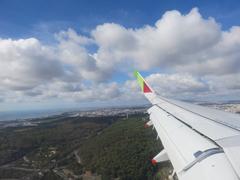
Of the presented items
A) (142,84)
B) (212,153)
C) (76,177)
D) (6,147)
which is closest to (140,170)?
(76,177)

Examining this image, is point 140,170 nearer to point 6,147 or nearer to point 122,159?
point 122,159

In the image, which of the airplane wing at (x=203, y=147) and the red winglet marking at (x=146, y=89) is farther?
the red winglet marking at (x=146, y=89)

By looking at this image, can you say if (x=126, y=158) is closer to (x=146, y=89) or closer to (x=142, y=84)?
(x=146, y=89)

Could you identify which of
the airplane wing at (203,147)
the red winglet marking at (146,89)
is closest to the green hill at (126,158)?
the red winglet marking at (146,89)

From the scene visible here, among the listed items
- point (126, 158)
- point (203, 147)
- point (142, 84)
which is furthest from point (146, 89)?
point (126, 158)

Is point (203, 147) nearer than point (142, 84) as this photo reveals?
Yes

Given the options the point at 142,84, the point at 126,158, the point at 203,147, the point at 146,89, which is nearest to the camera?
the point at 203,147

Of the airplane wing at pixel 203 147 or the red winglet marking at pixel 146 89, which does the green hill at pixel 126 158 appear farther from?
the airplane wing at pixel 203 147

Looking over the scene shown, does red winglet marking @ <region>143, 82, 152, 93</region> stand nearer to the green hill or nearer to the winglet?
the winglet

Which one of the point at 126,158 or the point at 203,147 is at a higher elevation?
the point at 203,147

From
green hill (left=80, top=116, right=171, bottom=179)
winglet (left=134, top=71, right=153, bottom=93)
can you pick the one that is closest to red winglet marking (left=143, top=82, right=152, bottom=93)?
winglet (left=134, top=71, right=153, bottom=93)

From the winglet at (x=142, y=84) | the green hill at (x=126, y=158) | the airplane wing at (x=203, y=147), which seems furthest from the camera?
the green hill at (x=126, y=158)
